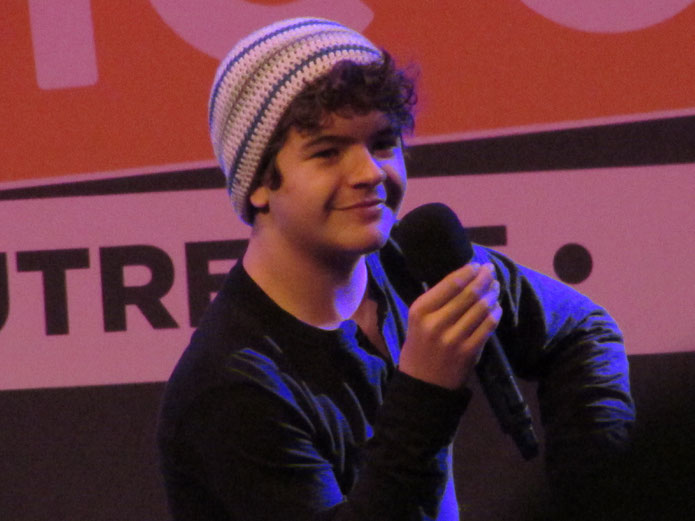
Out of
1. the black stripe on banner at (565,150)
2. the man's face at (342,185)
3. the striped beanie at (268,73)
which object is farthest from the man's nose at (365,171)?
the black stripe on banner at (565,150)

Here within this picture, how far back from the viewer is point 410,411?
38.0 inches

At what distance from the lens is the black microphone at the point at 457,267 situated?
→ 0.93 metres

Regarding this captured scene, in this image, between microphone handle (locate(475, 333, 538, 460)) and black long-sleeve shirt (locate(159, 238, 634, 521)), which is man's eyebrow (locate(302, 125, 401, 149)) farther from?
microphone handle (locate(475, 333, 538, 460))

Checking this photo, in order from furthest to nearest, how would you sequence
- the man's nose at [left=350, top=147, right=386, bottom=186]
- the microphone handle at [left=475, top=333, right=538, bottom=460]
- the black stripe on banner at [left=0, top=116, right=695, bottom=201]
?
1. the black stripe on banner at [left=0, top=116, right=695, bottom=201]
2. the man's nose at [left=350, top=147, right=386, bottom=186]
3. the microphone handle at [left=475, top=333, right=538, bottom=460]

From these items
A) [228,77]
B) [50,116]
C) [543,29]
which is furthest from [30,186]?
[543,29]

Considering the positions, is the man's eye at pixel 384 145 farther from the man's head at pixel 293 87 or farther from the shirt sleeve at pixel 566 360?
the shirt sleeve at pixel 566 360

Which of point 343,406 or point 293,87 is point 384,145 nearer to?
point 293,87

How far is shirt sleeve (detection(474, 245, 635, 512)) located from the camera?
1117 millimetres

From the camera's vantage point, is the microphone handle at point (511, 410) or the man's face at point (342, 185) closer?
the microphone handle at point (511, 410)

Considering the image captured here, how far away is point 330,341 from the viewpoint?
1.13m

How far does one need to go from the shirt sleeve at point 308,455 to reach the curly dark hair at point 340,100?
29 cm

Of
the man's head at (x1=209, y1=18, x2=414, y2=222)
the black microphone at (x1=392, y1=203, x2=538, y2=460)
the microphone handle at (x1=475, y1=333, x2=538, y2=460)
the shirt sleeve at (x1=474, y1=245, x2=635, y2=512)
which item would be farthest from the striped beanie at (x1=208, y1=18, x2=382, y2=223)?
the microphone handle at (x1=475, y1=333, x2=538, y2=460)

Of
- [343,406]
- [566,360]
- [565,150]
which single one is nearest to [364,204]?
[343,406]

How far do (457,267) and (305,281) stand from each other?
0.24m
